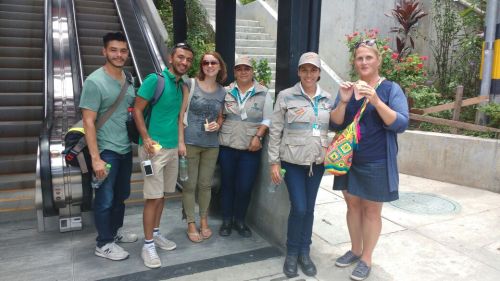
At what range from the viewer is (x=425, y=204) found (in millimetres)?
4773

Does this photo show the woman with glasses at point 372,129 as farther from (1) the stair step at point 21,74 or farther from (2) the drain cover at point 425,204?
(1) the stair step at point 21,74

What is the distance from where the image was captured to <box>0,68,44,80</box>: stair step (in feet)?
21.2

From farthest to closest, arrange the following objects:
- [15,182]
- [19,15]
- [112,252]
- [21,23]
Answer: [19,15], [21,23], [15,182], [112,252]

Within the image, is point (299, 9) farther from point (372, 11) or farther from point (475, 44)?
point (372, 11)

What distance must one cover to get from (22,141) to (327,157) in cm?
438

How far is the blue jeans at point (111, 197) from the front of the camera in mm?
3125

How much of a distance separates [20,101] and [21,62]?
4.24 feet

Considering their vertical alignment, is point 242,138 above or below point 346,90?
below

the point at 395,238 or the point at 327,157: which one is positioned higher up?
the point at 327,157

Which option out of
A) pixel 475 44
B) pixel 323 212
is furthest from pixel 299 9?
pixel 475 44

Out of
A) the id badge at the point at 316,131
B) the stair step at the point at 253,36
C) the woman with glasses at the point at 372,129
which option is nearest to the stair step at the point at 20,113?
the id badge at the point at 316,131

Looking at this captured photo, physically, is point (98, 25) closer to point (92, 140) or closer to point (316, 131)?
point (92, 140)

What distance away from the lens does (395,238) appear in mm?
3771

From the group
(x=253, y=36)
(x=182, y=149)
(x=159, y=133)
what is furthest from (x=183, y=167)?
(x=253, y=36)
